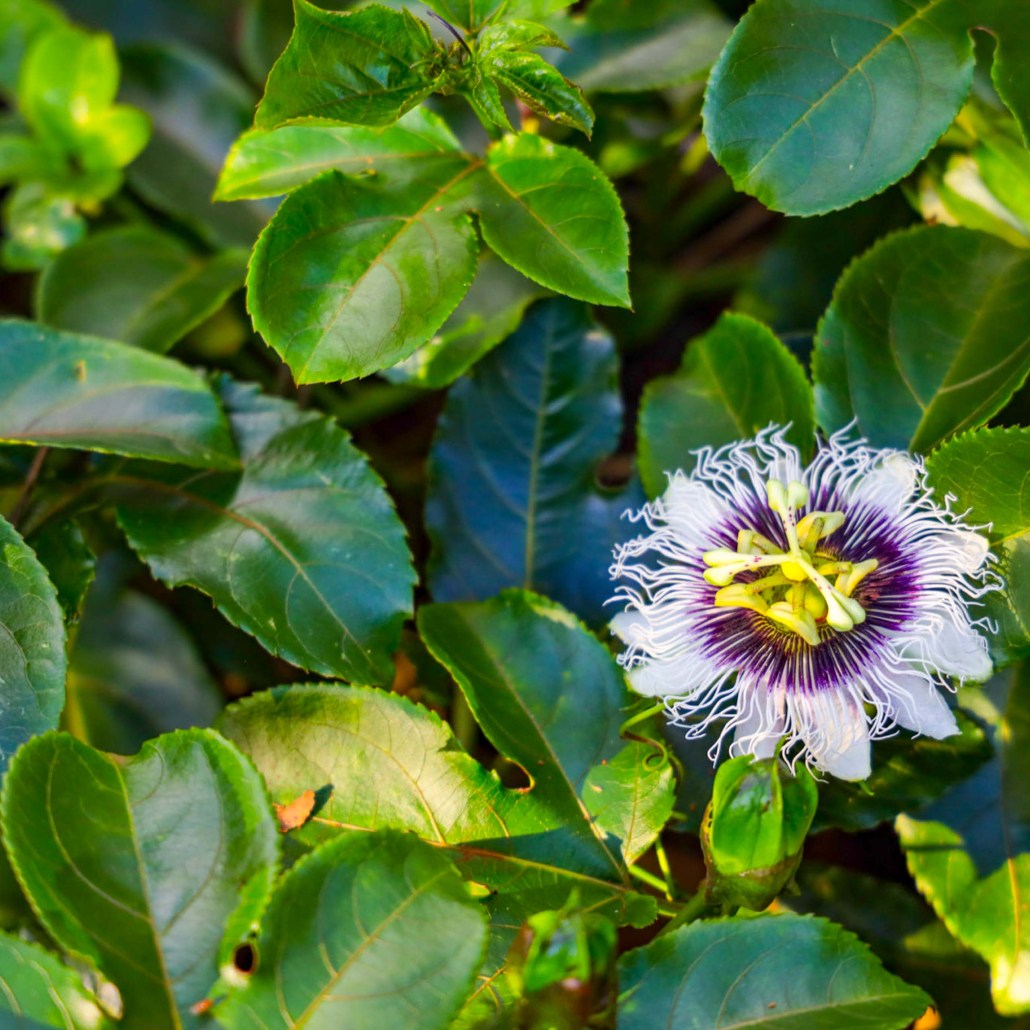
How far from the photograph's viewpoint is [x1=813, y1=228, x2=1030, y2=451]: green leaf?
44.8 inches

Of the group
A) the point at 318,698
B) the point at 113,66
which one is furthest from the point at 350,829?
the point at 113,66

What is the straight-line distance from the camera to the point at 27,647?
1.04m

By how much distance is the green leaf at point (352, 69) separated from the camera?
3.15 ft

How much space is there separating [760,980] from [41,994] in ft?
2.06

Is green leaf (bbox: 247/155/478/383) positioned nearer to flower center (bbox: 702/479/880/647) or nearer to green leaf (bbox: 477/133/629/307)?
green leaf (bbox: 477/133/629/307)

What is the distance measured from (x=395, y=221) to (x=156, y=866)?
668 millimetres

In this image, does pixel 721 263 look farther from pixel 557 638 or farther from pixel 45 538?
pixel 45 538

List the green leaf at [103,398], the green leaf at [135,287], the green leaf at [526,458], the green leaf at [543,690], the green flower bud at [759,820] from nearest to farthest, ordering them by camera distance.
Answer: the green flower bud at [759,820], the green leaf at [543,690], the green leaf at [103,398], the green leaf at [526,458], the green leaf at [135,287]

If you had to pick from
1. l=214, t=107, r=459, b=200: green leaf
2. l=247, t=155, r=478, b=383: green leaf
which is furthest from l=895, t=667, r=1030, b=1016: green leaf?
l=214, t=107, r=459, b=200: green leaf

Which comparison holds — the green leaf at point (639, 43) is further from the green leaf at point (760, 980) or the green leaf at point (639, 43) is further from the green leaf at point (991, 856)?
the green leaf at point (760, 980)

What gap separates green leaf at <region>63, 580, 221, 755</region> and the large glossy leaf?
1.01 m

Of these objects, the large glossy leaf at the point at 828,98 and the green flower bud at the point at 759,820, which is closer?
the green flower bud at the point at 759,820

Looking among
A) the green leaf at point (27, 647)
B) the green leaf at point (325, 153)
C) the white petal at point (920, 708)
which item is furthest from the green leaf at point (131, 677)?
the white petal at point (920, 708)

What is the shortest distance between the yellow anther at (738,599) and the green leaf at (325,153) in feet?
1.84
